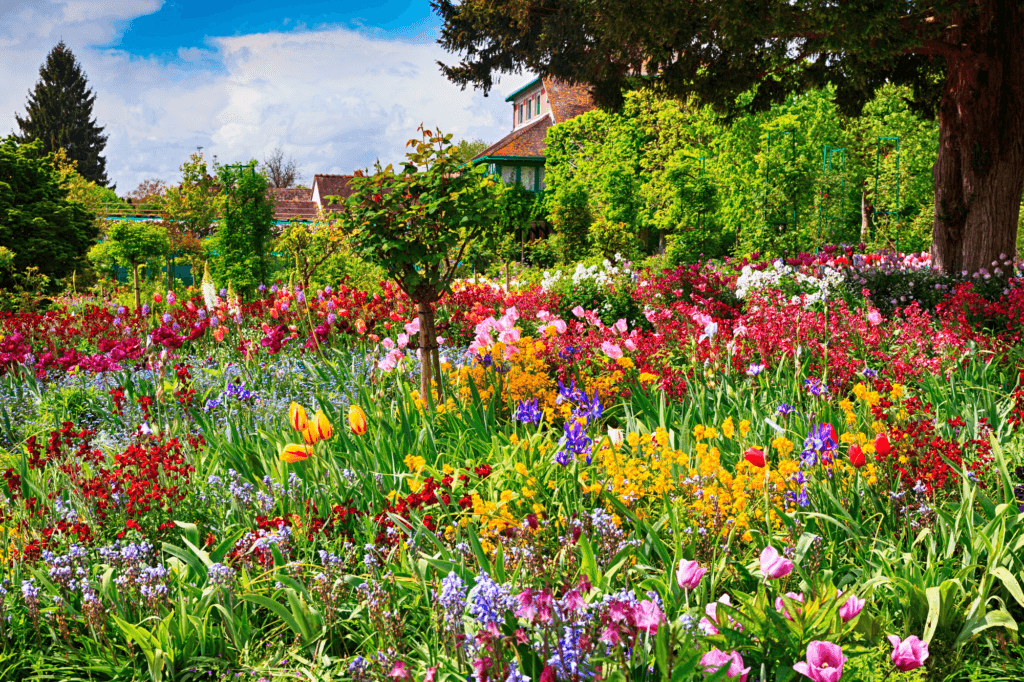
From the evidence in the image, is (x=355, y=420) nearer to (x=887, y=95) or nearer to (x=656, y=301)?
(x=656, y=301)

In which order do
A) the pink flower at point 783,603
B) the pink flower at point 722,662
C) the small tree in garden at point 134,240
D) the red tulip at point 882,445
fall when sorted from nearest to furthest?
the pink flower at point 722,662 < the pink flower at point 783,603 < the red tulip at point 882,445 < the small tree in garden at point 134,240

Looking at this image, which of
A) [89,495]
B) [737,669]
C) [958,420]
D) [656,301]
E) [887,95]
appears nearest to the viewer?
[737,669]

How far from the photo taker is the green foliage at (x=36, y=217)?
54.1 feet

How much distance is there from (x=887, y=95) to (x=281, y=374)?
2394cm

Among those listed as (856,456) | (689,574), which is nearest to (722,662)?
(689,574)

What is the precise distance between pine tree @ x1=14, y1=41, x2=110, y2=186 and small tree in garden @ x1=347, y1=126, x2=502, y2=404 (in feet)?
157

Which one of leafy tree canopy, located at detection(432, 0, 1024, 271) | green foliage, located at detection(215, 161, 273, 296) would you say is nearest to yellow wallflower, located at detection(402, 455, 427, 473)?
leafy tree canopy, located at detection(432, 0, 1024, 271)

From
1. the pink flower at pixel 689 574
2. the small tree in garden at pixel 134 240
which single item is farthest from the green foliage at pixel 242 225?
the pink flower at pixel 689 574

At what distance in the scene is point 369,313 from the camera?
24.1ft

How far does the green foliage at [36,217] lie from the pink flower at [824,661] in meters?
18.8

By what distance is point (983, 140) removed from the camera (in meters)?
8.76

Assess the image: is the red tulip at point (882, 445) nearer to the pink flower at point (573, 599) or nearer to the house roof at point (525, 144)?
the pink flower at point (573, 599)

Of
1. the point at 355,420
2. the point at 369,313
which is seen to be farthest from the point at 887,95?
the point at 355,420

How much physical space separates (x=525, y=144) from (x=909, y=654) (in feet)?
109
